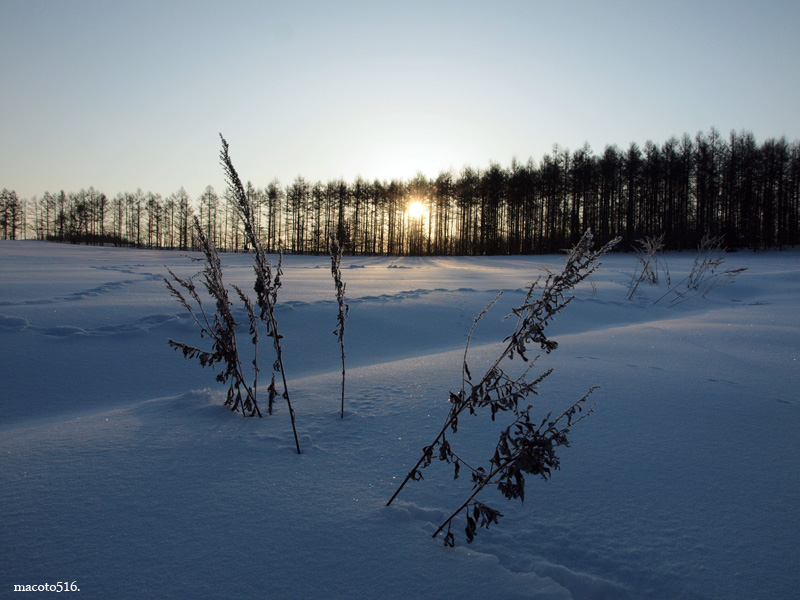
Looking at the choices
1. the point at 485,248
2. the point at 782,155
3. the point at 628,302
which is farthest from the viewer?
the point at 485,248

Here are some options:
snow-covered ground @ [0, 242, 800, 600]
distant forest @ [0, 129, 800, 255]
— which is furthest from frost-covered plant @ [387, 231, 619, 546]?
distant forest @ [0, 129, 800, 255]

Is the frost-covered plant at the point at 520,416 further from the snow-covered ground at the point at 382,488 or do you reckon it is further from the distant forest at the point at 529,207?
the distant forest at the point at 529,207

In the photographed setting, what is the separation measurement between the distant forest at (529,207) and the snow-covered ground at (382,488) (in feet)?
69.6

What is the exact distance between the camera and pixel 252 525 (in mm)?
1200

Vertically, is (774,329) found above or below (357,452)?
above

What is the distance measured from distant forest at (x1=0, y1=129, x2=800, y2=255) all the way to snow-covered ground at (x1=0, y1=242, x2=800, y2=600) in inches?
836

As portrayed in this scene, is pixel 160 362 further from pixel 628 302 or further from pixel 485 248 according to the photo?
pixel 485 248

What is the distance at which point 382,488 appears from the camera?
145 centimetres

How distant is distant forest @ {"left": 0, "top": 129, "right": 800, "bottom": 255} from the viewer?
32156 mm

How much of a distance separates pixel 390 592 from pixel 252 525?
45 cm

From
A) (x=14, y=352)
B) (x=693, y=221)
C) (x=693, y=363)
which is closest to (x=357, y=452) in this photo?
(x=693, y=363)

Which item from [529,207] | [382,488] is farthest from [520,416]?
[529,207]

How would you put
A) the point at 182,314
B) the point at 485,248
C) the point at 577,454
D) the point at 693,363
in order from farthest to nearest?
the point at 485,248, the point at 182,314, the point at 693,363, the point at 577,454

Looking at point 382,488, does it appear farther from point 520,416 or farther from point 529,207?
point 529,207
